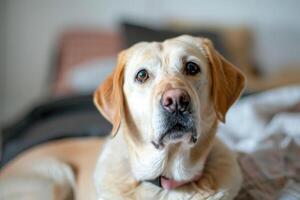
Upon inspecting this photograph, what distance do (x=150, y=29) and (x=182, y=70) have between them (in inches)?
74.1

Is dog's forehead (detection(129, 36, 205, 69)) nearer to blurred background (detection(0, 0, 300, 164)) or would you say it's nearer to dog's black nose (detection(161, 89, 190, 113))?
dog's black nose (detection(161, 89, 190, 113))

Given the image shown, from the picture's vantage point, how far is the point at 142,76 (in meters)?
1.30

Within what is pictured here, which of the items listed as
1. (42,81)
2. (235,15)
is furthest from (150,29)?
(42,81)

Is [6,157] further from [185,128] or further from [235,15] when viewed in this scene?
[235,15]

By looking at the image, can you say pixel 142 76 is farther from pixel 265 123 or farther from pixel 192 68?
pixel 265 123

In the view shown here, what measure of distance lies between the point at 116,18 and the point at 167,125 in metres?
2.93

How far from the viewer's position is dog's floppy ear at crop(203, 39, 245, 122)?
4.12ft

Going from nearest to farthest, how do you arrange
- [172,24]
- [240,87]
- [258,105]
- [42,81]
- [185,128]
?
[185,128] → [240,87] → [258,105] → [172,24] → [42,81]

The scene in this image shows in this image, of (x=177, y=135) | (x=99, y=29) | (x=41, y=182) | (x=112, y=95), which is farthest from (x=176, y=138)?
(x=99, y=29)

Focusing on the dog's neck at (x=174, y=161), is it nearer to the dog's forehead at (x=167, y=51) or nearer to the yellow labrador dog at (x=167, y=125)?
the yellow labrador dog at (x=167, y=125)

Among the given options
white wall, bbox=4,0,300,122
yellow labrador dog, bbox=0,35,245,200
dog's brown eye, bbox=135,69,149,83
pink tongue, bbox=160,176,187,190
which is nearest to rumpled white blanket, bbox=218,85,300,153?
yellow labrador dog, bbox=0,35,245,200

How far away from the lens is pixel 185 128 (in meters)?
1.17

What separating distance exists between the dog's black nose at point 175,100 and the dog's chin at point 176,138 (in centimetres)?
6

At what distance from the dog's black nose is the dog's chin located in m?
0.06
